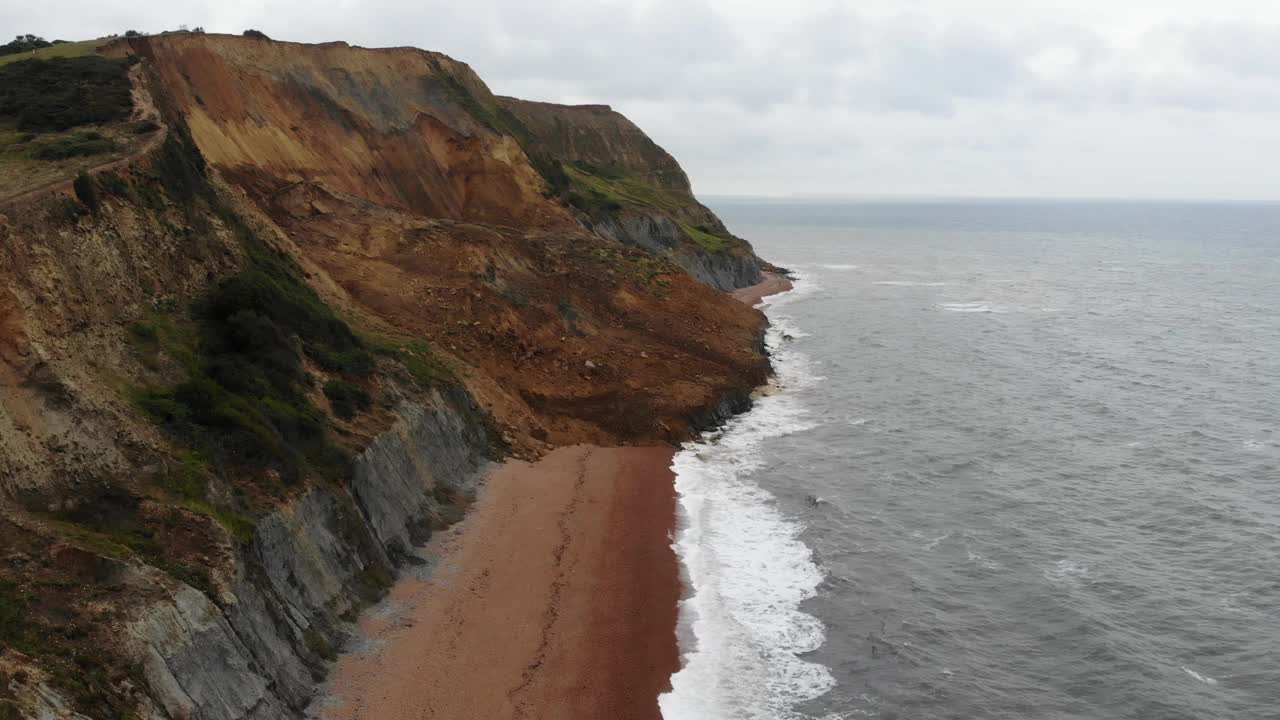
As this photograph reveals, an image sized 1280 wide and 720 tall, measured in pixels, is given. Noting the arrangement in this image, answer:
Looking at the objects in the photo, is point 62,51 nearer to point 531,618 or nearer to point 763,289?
point 531,618

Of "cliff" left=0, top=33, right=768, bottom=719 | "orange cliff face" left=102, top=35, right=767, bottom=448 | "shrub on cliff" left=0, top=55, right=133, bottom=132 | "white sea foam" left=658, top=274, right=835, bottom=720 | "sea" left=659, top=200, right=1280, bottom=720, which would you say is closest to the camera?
"cliff" left=0, top=33, right=768, bottom=719

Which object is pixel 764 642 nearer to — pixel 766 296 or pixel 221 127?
pixel 221 127

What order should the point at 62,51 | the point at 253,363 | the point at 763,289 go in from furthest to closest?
1. the point at 763,289
2. the point at 62,51
3. the point at 253,363

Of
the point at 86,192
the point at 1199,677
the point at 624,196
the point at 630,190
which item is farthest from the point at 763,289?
the point at 86,192

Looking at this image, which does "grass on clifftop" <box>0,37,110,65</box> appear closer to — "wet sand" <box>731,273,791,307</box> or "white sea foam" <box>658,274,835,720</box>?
"white sea foam" <box>658,274,835,720</box>

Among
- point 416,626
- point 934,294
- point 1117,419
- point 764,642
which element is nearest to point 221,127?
point 416,626

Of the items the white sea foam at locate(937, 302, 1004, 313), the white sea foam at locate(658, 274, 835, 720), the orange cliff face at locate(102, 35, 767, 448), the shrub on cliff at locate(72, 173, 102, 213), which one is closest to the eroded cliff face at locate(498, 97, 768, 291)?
the orange cliff face at locate(102, 35, 767, 448)
